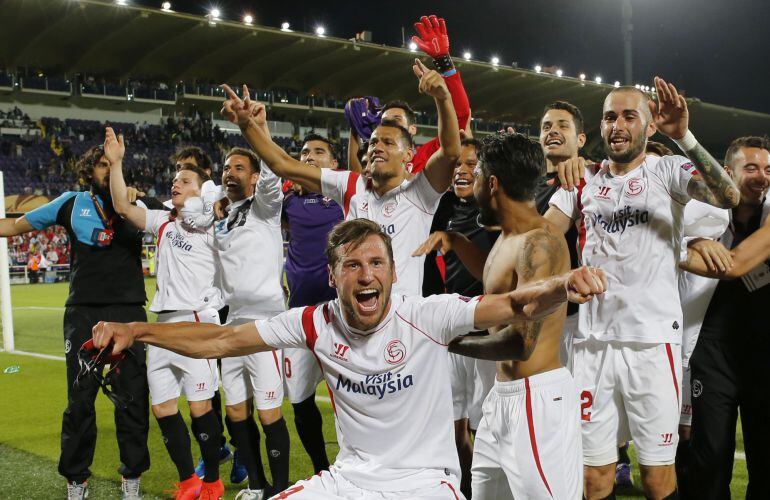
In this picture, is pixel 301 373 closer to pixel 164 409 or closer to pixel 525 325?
pixel 164 409

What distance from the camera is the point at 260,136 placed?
4.37m

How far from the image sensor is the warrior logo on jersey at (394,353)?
301cm

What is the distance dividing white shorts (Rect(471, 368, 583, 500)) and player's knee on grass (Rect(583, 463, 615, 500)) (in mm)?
446

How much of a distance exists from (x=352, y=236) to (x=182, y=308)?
2.83 m

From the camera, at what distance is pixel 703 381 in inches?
153

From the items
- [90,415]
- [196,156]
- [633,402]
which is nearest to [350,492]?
[633,402]

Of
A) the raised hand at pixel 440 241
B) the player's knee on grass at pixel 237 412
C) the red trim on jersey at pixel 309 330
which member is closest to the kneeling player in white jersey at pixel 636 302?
the raised hand at pixel 440 241

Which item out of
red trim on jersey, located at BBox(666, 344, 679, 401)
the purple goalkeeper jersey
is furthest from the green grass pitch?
red trim on jersey, located at BBox(666, 344, 679, 401)

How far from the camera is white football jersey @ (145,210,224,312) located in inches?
215

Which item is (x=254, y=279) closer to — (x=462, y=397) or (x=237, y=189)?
(x=237, y=189)

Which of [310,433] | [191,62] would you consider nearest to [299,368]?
[310,433]

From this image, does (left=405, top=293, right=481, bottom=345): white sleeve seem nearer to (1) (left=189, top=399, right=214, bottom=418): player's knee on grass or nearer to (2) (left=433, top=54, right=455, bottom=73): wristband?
(2) (left=433, top=54, right=455, bottom=73): wristband

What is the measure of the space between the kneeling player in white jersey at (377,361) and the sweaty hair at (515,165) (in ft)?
2.30

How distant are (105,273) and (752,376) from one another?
4.41m
